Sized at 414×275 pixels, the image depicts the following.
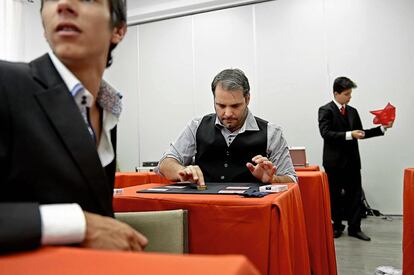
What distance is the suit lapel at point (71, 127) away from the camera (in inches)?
22.8

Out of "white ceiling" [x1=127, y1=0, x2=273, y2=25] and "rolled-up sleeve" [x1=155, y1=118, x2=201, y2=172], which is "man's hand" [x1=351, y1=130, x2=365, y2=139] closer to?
"rolled-up sleeve" [x1=155, y1=118, x2=201, y2=172]

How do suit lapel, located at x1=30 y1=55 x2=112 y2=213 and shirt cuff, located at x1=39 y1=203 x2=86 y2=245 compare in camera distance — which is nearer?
shirt cuff, located at x1=39 y1=203 x2=86 y2=245

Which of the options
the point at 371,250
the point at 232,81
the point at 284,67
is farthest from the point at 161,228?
the point at 284,67

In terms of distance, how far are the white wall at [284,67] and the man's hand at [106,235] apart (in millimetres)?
4035

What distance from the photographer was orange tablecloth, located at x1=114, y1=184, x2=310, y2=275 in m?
1.01

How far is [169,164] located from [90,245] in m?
1.16

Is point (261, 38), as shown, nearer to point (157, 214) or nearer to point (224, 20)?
point (224, 20)

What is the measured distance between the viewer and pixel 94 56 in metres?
0.73

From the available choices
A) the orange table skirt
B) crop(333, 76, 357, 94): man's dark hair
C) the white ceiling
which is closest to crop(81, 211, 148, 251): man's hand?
the orange table skirt

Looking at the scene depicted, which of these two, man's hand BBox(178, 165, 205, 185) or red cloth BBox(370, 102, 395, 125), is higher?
red cloth BBox(370, 102, 395, 125)

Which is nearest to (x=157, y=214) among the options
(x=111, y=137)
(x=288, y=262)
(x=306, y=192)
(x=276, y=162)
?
(x=111, y=137)

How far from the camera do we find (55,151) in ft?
1.87

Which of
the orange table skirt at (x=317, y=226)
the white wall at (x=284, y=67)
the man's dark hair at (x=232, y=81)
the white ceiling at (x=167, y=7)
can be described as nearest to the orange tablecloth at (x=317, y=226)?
the orange table skirt at (x=317, y=226)

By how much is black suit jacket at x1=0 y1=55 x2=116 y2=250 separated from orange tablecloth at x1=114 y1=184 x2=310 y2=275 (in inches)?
19.5
